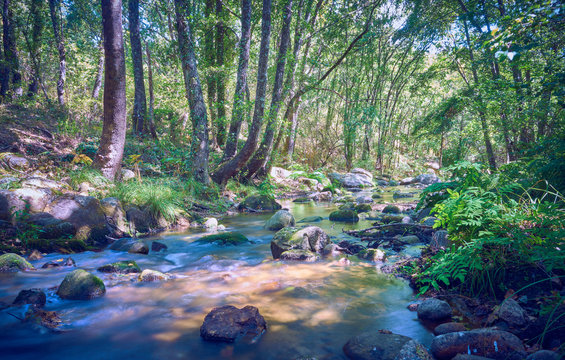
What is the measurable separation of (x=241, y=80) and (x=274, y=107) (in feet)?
6.24

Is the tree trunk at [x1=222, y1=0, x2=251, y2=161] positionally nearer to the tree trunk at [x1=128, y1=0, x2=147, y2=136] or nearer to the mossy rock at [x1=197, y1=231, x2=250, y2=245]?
the tree trunk at [x1=128, y1=0, x2=147, y2=136]

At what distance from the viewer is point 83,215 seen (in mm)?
5535

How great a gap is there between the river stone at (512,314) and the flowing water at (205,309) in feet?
2.02

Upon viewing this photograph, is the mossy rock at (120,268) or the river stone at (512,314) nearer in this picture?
the river stone at (512,314)

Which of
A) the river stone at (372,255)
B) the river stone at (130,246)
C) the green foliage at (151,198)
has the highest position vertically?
the green foliage at (151,198)

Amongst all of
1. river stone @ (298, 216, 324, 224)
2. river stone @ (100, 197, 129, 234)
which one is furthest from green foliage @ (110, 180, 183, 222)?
river stone @ (298, 216, 324, 224)

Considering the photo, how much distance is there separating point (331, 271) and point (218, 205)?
5.64 metres

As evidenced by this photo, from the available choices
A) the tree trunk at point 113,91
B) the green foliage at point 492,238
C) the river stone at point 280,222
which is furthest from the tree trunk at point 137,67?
the green foliage at point 492,238

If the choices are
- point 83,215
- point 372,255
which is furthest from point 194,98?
point 372,255

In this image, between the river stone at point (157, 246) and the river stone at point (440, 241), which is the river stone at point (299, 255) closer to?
the river stone at point (440, 241)

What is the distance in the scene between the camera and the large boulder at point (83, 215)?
5348 mm

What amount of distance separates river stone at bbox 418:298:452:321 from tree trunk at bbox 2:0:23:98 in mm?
14710

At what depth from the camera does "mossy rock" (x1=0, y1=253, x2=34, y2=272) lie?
3.99 m

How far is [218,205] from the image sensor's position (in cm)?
931
